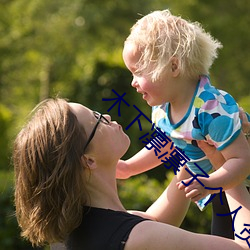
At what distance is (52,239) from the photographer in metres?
2.94

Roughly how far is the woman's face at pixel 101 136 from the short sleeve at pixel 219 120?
348 millimetres

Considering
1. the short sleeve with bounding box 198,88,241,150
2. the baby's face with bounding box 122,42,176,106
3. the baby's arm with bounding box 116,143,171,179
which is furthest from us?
the baby's arm with bounding box 116,143,171,179

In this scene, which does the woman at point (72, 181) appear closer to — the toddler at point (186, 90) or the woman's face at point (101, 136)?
the woman's face at point (101, 136)

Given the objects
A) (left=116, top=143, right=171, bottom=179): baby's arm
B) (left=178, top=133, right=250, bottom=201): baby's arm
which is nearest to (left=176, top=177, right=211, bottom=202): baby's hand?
(left=178, top=133, right=250, bottom=201): baby's arm

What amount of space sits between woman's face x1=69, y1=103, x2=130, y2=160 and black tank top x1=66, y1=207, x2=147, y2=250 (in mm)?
243

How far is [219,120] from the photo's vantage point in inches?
111

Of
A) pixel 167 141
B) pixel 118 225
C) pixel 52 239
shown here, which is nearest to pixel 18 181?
pixel 52 239

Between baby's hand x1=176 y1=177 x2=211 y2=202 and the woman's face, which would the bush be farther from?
baby's hand x1=176 y1=177 x2=211 y2=202

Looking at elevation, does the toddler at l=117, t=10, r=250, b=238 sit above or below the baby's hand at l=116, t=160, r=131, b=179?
above

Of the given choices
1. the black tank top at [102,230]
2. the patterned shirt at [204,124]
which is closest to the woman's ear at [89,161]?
the black tank top at [102,230]

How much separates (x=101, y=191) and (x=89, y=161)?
0.14 metres

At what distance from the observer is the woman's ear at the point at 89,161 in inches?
114

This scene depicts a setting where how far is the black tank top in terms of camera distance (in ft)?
9.00

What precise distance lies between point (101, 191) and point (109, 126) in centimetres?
27
